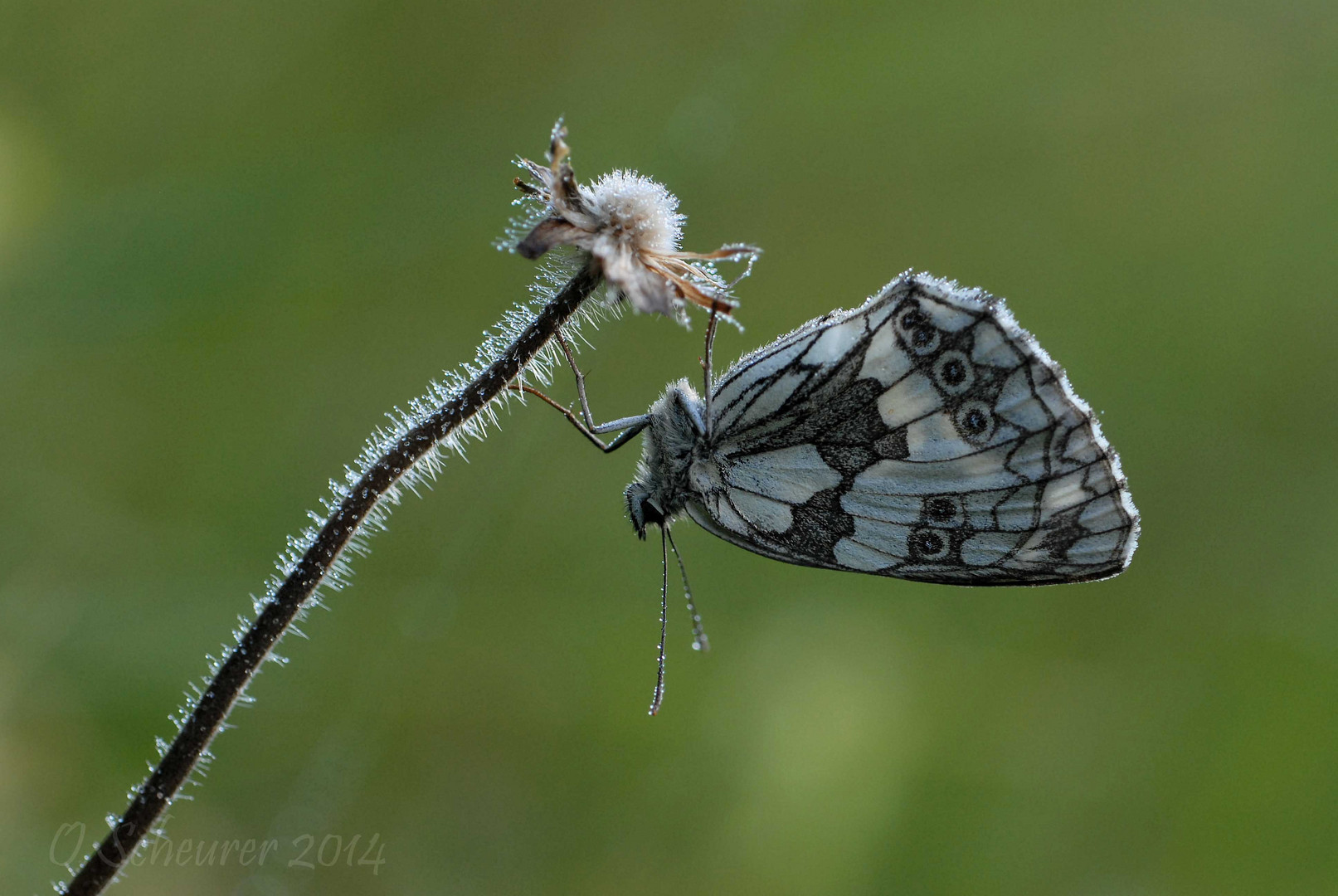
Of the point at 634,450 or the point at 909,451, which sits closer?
the point at 909,451

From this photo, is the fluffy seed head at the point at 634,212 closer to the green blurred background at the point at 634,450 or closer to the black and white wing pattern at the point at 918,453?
the black and white wing pattern at the point at 918,453

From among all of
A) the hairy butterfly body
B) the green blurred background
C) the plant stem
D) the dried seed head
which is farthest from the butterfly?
the green blurred background

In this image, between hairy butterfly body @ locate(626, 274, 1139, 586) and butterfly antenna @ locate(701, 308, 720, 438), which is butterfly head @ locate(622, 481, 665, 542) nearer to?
hairy butterfly body @ locate(626, 274, 1139, 586)

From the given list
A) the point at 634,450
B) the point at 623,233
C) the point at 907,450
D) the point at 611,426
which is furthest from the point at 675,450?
the point at 634,450

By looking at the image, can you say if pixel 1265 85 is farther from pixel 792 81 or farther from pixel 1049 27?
pixel 792 81

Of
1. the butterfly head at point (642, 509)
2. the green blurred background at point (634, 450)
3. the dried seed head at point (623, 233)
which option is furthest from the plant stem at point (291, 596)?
the green blurred background at point (634, 450)

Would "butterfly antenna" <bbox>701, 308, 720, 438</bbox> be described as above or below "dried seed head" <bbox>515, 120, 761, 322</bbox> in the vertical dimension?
above

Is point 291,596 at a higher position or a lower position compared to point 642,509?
lower

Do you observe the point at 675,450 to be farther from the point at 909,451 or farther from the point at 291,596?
the point at 291,596

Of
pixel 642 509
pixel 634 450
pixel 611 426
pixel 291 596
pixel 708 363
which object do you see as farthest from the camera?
pixel 634 450
